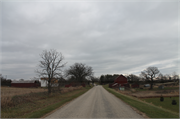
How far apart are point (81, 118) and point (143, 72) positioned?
71.1 m

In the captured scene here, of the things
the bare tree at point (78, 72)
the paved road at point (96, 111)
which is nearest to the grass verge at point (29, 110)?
the paved road at point (96, 111)

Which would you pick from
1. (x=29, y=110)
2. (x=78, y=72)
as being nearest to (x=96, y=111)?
(x=29, y=110)

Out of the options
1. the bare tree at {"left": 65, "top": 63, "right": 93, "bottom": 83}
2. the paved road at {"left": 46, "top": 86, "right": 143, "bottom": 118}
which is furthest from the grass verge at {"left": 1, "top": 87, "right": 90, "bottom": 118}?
the bare tree at {"left": 65, "top": 63, "right": 93, "bottom": 83}

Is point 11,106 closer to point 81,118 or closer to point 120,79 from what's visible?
point 81,118

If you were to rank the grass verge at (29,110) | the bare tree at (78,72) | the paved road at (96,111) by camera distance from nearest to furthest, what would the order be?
1. the paved road at (96,111)
2. the grass verge at (29,110)
3. the bare tree at (78,72)

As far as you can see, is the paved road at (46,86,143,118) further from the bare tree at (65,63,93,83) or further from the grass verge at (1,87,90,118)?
the bare tree at (65,63,93,83)

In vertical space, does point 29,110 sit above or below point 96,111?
below

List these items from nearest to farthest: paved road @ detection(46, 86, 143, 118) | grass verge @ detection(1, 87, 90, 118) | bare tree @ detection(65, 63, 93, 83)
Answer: paved road @ detection(46, 86, 143, 118) < grass verge @ detection(1, 87, 90, 118) < bare tree @ detection(65, 63, 93, 83)

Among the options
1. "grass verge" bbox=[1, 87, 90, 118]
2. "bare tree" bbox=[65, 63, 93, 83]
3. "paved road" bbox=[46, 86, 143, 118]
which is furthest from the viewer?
"bare tree" bbox=[65, 63, 93, 83]

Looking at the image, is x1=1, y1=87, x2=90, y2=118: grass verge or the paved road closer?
the paved road

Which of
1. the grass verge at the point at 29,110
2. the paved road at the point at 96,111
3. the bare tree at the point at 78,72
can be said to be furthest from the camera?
the bare tree at the point at 78,72

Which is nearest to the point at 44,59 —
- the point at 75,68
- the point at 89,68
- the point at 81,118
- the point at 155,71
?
the point at 81,118

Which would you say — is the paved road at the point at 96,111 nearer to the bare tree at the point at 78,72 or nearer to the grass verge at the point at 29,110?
the grass verge at the point at 29,110

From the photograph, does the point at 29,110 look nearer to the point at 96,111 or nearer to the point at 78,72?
the point at 96,111
